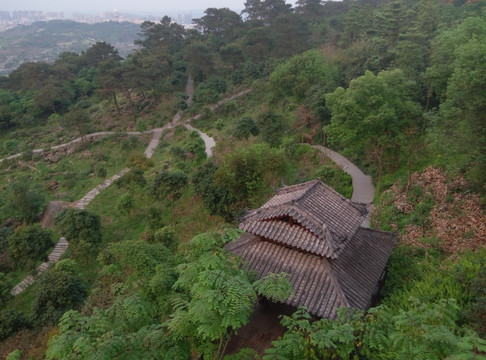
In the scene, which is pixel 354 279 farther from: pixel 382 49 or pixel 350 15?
pixel 350 15

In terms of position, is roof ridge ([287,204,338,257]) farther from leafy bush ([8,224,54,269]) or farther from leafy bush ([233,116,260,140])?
leafy bush ([233,116,260,140])

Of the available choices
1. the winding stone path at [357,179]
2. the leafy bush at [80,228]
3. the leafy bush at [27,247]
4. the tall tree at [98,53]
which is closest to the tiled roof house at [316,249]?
the winding stone path at [357,179]

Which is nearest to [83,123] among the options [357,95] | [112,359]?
[357,95]

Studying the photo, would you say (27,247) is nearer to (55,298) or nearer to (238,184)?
(55,298)

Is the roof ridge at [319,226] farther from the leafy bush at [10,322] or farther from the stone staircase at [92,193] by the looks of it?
the stone staircase at [92,193]

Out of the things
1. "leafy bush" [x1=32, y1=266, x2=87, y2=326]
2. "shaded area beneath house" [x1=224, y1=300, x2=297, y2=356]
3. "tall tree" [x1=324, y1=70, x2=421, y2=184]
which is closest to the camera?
"shaded area beneath house" [x1=224, y1=300, x2=297, y2=356]

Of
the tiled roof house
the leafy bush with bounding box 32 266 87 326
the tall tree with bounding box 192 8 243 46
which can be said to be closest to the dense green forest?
the leafy bush with bounding box 32 266 87 326
